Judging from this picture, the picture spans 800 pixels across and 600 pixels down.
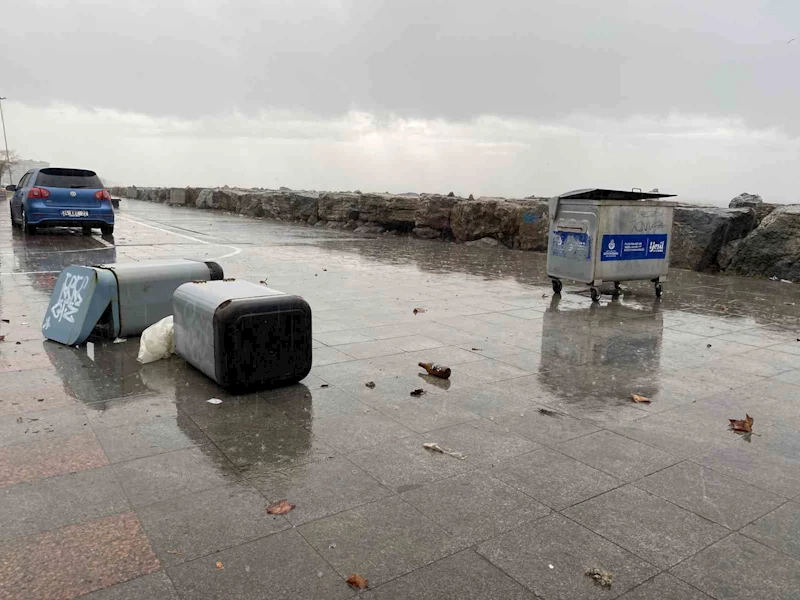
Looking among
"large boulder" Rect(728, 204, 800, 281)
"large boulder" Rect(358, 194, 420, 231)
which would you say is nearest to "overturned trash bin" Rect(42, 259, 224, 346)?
"large boulder" Rect(728, 204, 800, 281)

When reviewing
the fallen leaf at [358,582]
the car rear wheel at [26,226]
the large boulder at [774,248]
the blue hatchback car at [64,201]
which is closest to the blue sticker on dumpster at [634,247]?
the large boulder at [774,248]

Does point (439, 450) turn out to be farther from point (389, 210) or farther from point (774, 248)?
point (389, 210)

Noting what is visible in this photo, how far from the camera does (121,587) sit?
2482 mm

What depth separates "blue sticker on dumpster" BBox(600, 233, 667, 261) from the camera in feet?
29.9

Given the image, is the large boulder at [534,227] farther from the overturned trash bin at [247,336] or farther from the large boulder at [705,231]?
the overturned trash bin at [247,336]

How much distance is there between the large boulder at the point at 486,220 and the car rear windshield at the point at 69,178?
31.9ft

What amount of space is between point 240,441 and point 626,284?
896 centimetres

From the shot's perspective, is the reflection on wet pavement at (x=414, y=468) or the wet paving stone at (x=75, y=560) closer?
the wet paving stone at (x=75, y=560)

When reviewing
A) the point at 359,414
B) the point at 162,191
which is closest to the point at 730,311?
the point at 359,414

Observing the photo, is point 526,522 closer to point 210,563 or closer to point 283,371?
point 210,563

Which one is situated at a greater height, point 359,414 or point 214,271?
point 214,271

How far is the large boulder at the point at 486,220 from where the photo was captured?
16.3 metres

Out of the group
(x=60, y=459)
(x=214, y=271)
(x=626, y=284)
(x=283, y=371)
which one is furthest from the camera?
(x=626, y=284)

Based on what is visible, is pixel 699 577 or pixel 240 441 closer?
pixel 699 577
